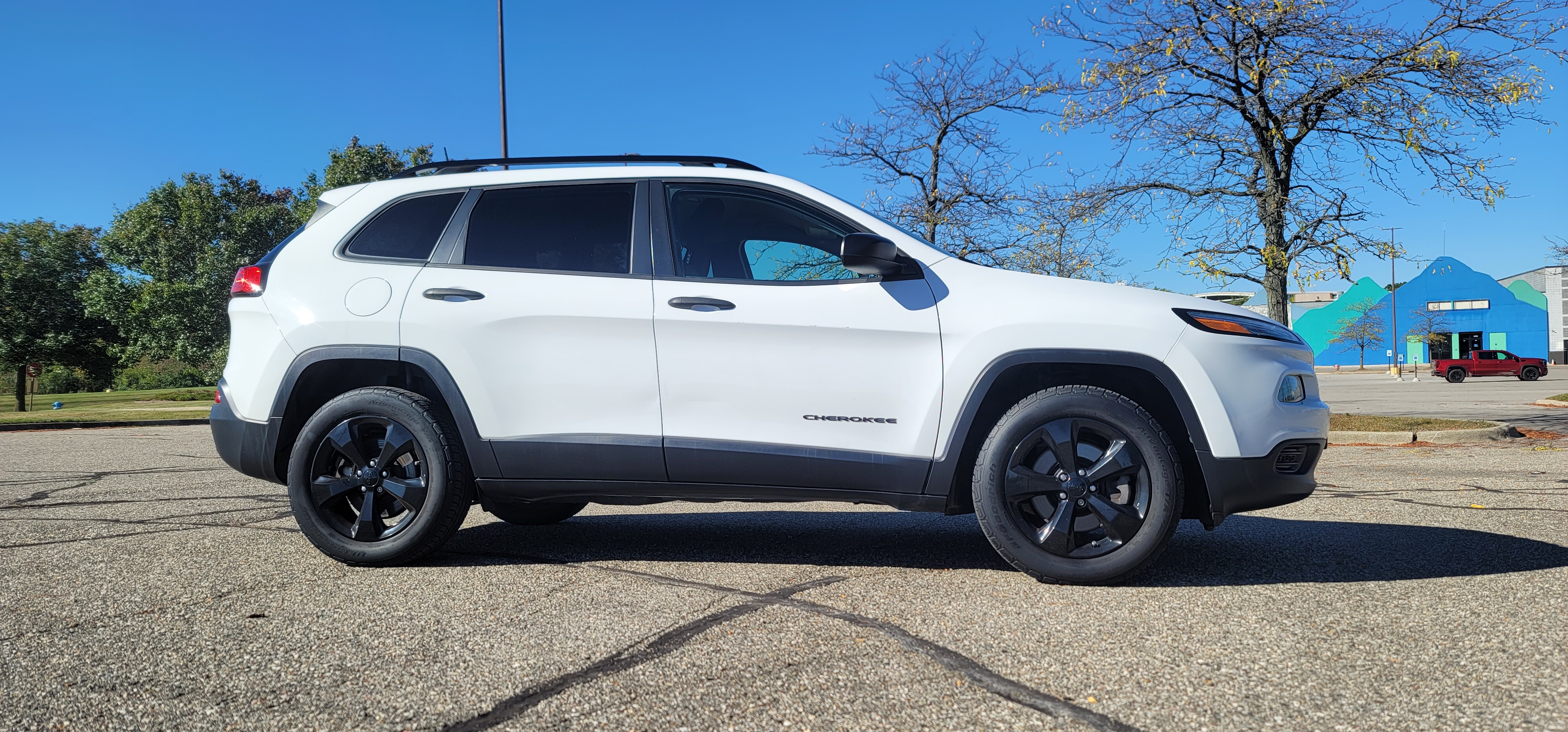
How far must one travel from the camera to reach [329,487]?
13.7 ft

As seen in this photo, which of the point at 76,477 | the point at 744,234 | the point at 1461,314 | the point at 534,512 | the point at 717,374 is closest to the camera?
the point at 717,374

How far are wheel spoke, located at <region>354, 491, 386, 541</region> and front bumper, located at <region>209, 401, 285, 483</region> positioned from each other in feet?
1.57

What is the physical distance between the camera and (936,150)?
1595 centimetres

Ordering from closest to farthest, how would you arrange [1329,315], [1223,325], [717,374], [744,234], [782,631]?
1. [782,631]
2. [1223,325]
3. [717,374]
4. [744,234]
5. [1329,315]

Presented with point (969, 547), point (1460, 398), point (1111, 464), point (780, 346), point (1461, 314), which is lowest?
point (1460, 398)

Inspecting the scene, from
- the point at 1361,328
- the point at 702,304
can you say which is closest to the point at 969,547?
the point at 702,304

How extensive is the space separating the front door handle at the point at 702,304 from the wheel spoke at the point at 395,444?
1.34 meters

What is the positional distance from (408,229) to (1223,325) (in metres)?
3.65

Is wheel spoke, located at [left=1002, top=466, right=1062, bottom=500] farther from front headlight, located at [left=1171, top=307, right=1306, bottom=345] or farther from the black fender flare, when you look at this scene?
front headlight, located at [left=1171, top=307, right=1306, bottom=345]

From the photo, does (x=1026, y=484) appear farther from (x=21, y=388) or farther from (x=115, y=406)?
(x=21, y=388)

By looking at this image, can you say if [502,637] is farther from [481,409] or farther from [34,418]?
[34,418]

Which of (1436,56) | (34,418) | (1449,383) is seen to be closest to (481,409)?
(1436,56)

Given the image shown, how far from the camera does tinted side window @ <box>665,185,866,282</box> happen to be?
4113 millimetres

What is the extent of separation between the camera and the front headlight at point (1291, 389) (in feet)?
12.2
